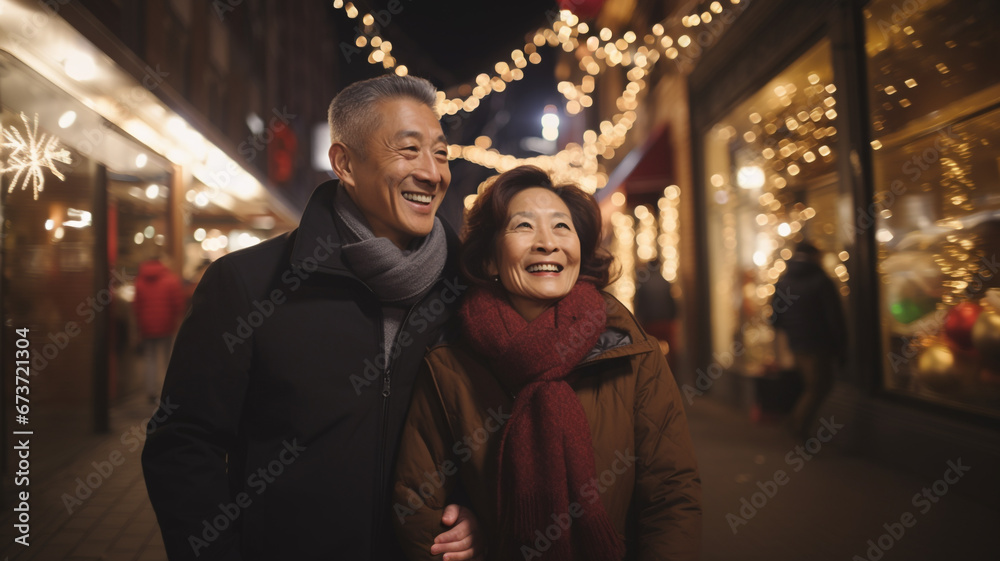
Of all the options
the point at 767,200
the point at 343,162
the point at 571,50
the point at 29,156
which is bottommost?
the point at 343,162

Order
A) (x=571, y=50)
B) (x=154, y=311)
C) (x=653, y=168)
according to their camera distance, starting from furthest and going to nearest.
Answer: (x=653, y=168) < (x=571, y=50) < (x=154, y=311)

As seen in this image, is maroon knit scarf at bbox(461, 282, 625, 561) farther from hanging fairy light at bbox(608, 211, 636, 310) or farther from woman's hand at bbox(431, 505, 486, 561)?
hanging fairy light at bbox(608, 211, 636, 310)

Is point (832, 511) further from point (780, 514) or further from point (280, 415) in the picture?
point (280, 415)

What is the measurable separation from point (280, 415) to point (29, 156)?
503 cm

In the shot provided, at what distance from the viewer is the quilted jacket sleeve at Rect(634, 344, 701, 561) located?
1.90m

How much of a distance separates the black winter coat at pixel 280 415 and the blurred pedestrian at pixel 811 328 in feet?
16.5

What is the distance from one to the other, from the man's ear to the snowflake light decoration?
4272mm

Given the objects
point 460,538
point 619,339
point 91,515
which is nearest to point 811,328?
point 619,339

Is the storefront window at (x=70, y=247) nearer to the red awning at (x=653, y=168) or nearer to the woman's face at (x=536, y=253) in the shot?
the woman's face at (x=536, y=253)

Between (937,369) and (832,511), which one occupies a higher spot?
(937,369)

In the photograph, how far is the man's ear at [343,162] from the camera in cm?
220

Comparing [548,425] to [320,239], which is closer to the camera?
[548,425]

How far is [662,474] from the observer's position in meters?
1.98

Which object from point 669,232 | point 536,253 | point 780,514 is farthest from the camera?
point 669,232
